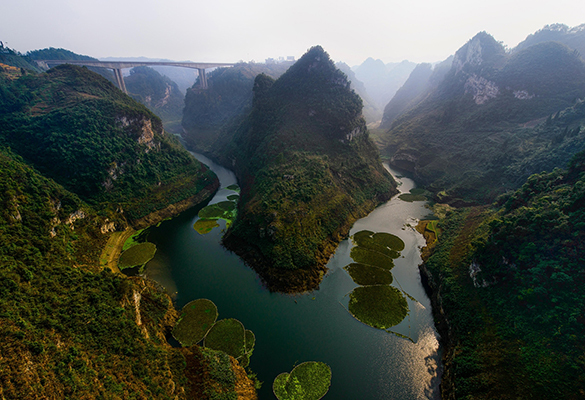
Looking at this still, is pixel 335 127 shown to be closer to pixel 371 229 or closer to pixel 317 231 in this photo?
pixel 371 229

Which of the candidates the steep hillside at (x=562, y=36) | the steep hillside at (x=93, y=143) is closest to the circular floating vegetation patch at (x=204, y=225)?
the steep hillside at (x=93, y=143)

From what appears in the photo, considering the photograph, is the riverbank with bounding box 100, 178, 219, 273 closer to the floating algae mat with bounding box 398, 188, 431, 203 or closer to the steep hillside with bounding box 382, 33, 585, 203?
the floating algae mat with bounding box 398, 188, 431, 203

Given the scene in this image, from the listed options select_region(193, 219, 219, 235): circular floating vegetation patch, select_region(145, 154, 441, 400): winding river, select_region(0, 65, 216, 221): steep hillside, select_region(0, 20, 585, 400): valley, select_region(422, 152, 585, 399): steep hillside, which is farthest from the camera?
Answer: select_region(193, 219, 219, 235): circular floating vegetation patch

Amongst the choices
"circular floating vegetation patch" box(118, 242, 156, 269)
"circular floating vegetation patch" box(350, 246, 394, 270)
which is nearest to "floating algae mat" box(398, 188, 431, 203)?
"circular floating vegetation patch" box(350, 246, 394, 270)

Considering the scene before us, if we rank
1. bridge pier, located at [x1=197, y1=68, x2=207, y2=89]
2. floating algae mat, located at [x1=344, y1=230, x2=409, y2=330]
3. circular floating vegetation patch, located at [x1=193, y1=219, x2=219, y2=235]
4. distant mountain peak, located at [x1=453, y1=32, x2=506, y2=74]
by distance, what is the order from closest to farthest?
floating algae mat, located at [x1=344, y1=230, x2=409, y2=330] → circular floating vegetation patch, located at [x1=193, y1=219, x2=219, y2=235] → distant mountain peak, located at [x1=453, y1=32, x2=506, y2=74] → bridge pier, located at [x1=197, y1=68, x2=207, y2=89]

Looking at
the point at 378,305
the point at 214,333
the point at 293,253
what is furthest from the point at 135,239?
the point at 378,305

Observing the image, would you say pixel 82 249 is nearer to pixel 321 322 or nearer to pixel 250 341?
pixel 250 341

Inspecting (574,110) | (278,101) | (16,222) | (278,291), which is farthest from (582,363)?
(278,101)
